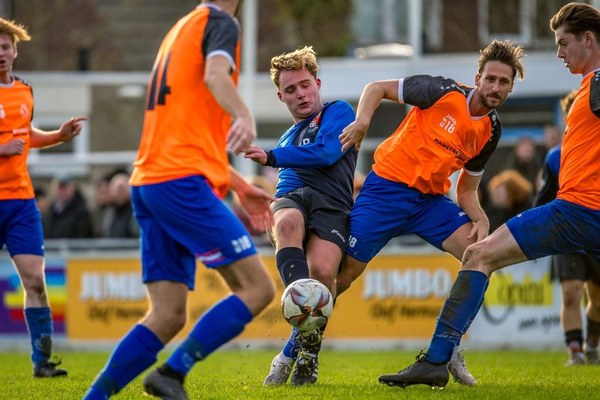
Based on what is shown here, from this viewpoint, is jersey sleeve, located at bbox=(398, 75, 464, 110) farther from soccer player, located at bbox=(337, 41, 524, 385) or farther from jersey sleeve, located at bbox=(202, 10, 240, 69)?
jersey sleeve, located at bbox=(202, 10, 240, 69)

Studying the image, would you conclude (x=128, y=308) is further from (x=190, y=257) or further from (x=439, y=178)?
(x=190, y=257)

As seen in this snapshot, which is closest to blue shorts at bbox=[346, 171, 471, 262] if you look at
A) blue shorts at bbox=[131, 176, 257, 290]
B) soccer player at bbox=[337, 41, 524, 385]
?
soccer player at bbox=[337, 41, 524, 385]

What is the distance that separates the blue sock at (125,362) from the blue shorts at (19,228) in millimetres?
3742

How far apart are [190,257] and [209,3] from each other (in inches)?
56.8

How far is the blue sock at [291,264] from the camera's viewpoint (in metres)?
8.36

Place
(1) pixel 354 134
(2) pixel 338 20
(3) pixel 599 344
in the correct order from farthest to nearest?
1. (2) pixel 338 20
2. (3) pixel 599 344
3. (1) pixel 354 134

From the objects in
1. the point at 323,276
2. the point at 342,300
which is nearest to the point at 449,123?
the point at 323,276

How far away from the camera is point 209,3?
658 centimetres

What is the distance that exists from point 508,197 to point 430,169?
629 cm

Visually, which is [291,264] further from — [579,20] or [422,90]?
[579,20]

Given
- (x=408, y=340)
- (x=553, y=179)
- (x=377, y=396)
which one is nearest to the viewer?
(x=377, y=396)

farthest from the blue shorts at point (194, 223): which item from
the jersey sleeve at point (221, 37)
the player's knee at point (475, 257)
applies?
the player's knee at point (475, 257)

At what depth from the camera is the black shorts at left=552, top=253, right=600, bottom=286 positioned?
12.1 meters

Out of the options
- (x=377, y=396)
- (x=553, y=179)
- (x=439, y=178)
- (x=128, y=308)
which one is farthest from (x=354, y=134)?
(x=128, y=308)
